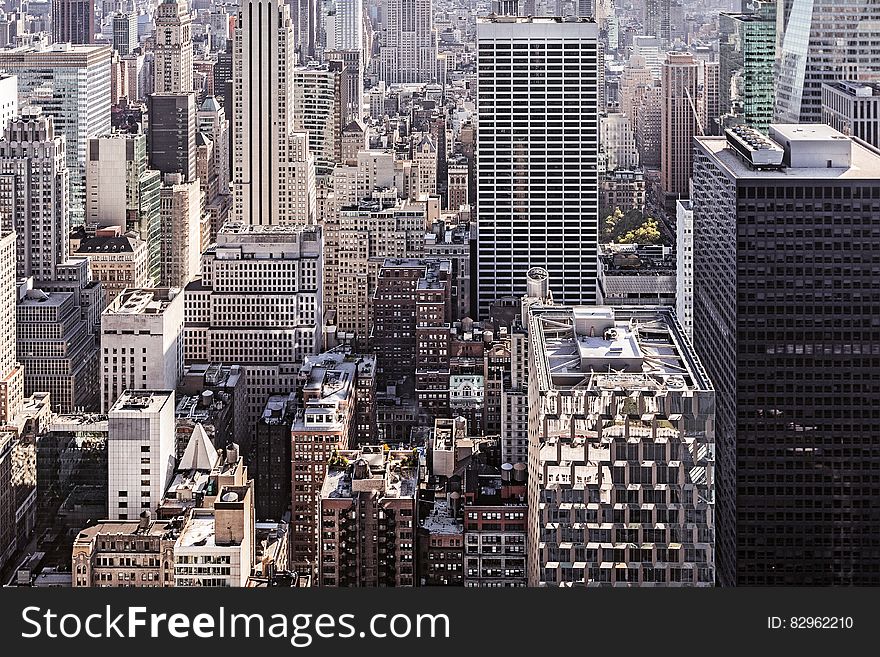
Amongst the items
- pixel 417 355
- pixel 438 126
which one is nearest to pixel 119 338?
pixel 417 355

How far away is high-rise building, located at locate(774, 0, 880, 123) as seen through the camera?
25.6 feet

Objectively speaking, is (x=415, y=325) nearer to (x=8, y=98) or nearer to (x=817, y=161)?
(x=8, y=98)

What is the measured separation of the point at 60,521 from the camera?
8086 mm

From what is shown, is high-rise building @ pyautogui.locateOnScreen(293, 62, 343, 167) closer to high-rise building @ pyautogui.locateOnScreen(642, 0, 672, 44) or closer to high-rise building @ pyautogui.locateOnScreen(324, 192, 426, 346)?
high-rise building @ pyautogui.locateOnScreen(324, 192, 426, 346)

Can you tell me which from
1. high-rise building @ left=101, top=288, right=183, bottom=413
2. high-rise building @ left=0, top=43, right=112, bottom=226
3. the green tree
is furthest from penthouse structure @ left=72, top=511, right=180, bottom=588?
high-rise building @ left=0, top=43, right=112, bottom=226

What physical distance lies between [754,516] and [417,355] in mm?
5478

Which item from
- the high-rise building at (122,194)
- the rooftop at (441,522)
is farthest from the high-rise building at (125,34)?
the rooftop at (441,522)

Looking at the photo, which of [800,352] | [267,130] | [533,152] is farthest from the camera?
[267,130]

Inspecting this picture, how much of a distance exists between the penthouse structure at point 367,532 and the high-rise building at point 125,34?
973 centimetres

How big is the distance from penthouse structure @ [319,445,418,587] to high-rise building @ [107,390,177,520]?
3.24 feet

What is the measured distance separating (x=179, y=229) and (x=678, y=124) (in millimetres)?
6715

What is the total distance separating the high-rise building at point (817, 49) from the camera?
7.80m

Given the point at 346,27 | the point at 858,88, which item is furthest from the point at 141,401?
the point at 346,27

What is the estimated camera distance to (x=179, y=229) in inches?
634
